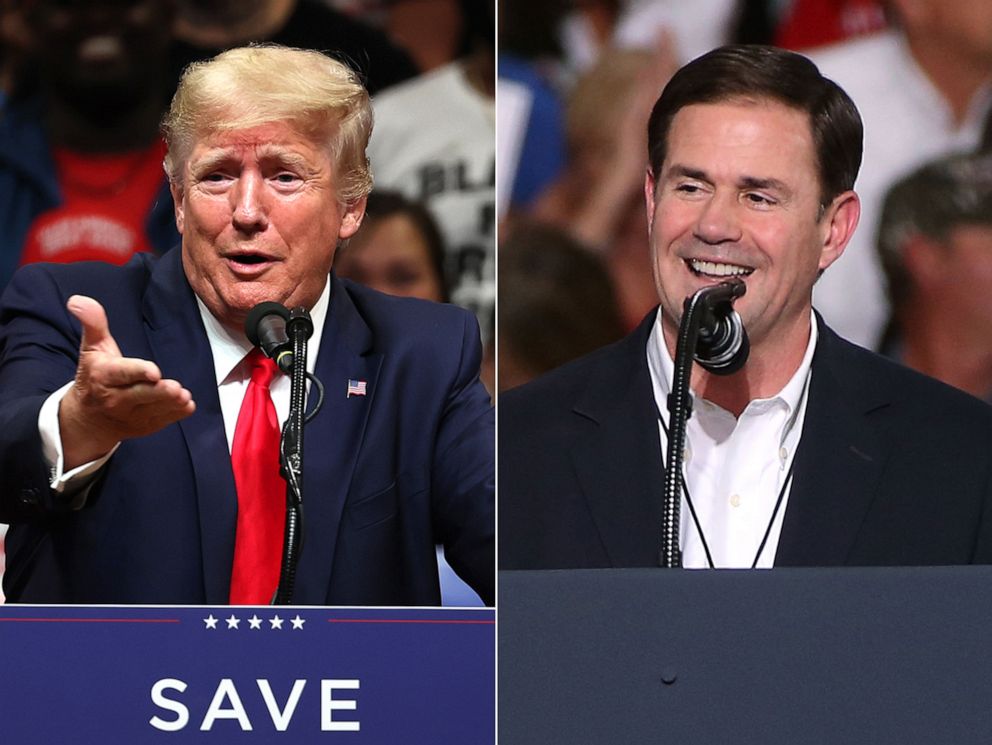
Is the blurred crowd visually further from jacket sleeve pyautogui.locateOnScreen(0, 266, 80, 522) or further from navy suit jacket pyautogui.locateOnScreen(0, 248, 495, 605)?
jacket sleeve pyautogui.locateOnScreen(0, 266, 80, 522)

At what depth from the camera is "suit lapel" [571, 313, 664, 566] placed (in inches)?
124

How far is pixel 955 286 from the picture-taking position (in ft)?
10.6

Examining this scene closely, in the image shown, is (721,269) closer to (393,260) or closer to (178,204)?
(393,260)

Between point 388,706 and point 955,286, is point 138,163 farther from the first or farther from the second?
point 955,286

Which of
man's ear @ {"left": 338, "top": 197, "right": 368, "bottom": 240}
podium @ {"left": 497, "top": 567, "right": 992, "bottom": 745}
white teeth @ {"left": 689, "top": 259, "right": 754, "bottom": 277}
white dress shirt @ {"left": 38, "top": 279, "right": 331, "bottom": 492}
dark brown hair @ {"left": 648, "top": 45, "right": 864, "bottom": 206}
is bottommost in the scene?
podium @ {"left": 497, "top": 567, "right": 992, "bottom": 745}

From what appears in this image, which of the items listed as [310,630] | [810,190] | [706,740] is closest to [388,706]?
[310,630]

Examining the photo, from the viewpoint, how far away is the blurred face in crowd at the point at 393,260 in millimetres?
3168

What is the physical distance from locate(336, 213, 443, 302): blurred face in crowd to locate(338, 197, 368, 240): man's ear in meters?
0.02

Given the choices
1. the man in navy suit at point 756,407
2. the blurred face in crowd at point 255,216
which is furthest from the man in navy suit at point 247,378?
the man in navy suit at point 756,407

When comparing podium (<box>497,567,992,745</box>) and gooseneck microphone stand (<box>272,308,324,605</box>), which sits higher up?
gooseneck microphone stand (<box>272,308,324,605</box>)

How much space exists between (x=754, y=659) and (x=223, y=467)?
1.11 meters

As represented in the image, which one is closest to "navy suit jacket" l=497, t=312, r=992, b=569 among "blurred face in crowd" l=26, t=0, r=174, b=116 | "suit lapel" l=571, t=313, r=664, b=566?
"suit lapel" l=571, t=313, r=664, b=566

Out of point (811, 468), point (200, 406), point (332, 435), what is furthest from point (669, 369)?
point (200, 406)

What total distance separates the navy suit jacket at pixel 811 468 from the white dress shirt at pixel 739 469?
0.08ft
